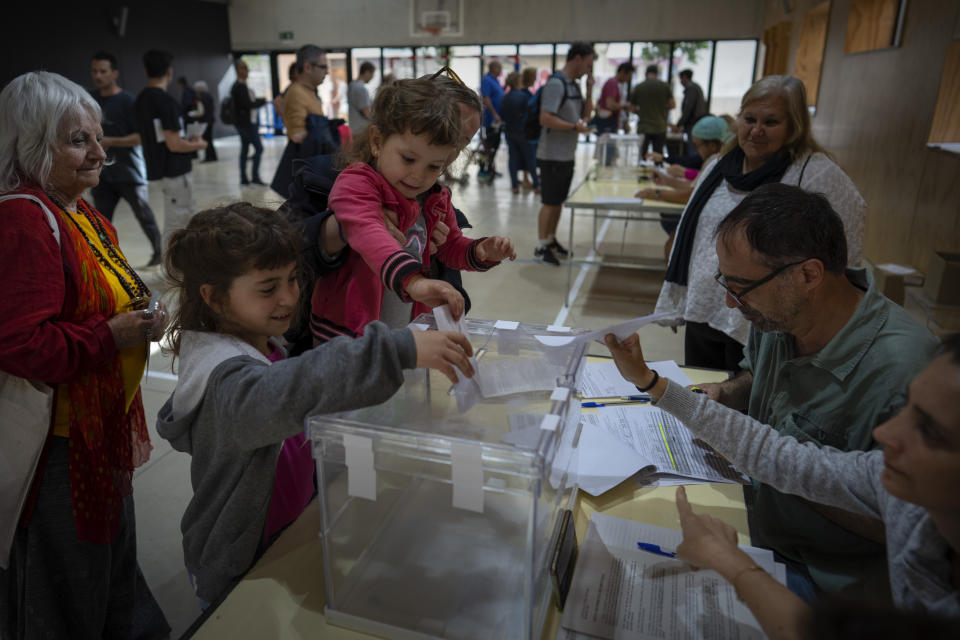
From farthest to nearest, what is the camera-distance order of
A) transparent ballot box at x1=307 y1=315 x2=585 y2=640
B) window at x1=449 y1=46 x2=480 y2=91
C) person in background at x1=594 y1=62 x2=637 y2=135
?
1. window at x1=449 y1=46 x2=480 y2=91
2. person in background at x1=594 y1=62 x2=637 y2=135
3. transparent ballot box at x1=307 y1=315 x2=585 y2=640

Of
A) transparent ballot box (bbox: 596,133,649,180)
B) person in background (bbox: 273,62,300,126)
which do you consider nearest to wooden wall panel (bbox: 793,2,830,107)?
transparent ballot box (bbox: 596,133,649,180)

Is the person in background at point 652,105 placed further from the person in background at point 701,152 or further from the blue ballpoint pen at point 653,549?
the blue ballpoint pen at point 653,549

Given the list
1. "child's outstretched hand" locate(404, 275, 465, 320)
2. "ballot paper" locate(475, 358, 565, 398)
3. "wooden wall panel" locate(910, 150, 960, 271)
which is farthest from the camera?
"wooden wall panel" locate(910, 150, 960, 271)

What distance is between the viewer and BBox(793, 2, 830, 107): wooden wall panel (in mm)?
7965

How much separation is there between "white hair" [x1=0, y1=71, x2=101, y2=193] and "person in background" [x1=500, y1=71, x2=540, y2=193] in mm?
6528

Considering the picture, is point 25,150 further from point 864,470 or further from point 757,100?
point 757,100

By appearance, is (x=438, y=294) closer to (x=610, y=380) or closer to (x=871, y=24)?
(x=610, y=380)

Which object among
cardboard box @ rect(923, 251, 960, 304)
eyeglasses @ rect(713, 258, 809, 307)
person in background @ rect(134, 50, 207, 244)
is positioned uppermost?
person in background @ rect(134, 50, 207, 244)

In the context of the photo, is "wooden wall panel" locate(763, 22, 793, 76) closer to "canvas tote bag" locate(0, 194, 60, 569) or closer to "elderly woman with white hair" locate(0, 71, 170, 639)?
"elderly woman with white hair" locate(0, 71, 170, 639)

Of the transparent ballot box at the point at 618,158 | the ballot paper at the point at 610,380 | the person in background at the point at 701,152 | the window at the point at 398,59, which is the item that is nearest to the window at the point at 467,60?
the window at the point at 398,59

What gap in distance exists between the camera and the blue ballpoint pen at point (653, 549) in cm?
106

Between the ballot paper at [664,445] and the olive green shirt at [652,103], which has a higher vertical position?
the olive green shirt at [652,103]

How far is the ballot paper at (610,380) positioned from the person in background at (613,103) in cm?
757

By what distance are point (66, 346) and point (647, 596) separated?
3.82 feet
